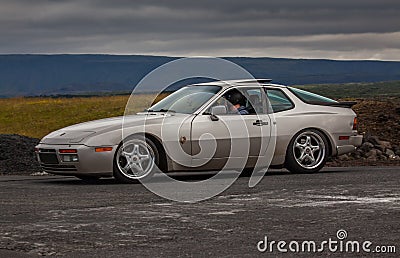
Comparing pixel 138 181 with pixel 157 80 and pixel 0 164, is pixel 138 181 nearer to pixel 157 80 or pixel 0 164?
pixel 157 80

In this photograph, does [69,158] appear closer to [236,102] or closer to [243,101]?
[236,102]

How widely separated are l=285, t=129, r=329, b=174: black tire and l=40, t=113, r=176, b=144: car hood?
210cm

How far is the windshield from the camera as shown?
14102 millimetres

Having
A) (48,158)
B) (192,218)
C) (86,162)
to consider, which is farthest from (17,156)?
(192,218)

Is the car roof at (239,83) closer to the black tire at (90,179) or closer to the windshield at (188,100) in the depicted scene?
the windshield at (188,100)

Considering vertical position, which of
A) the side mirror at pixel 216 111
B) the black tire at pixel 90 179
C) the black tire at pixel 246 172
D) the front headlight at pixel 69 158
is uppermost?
the side mirror at pixel 216 111

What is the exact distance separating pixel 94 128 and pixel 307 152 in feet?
11.4

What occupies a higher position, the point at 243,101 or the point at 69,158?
the point at 243,101

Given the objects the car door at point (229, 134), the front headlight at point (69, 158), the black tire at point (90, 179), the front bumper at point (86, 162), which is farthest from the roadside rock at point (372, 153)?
→ the front headlight at point (69, 158)

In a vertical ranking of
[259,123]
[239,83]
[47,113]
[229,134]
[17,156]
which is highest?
[239,83]

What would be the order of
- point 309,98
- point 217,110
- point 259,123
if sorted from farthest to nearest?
point 309,98 < point 259,123 < point 217,110

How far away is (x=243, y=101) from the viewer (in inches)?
569

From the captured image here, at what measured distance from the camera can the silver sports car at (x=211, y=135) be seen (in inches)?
527

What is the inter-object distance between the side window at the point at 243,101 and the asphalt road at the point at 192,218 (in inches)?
62.4
